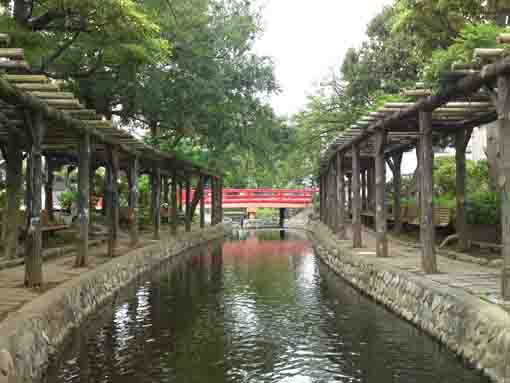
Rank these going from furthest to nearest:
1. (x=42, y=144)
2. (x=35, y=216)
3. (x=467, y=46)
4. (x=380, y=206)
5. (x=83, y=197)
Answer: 1. (x=42, y=144)
2. (x=380, y=206)
3. (x=83, y=197)
4. (x=467, y=46)
5. (x=35, y=216)

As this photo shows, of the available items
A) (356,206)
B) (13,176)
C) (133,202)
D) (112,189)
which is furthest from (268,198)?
(13,176)

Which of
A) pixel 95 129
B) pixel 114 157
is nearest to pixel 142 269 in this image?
pixel 114 157

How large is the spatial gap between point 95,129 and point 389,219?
1114 centimetres

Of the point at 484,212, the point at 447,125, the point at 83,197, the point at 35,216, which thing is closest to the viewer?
the point at 35,216

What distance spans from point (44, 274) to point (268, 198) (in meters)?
27.2

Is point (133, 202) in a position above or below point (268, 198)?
below

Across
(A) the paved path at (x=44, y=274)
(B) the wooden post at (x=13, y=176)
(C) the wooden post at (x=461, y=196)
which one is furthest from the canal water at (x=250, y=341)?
(B) the wooden post at (x=13, y=176)

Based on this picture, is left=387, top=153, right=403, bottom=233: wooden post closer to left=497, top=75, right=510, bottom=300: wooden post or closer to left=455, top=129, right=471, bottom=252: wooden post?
left=455, top=129, right=471, bottom=252: wooden post

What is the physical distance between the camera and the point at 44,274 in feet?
30.1

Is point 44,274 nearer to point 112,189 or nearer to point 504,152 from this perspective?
point 112,189

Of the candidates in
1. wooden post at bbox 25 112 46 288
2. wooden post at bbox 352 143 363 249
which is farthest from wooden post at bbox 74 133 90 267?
wooden post at bbox 352 143 363 249

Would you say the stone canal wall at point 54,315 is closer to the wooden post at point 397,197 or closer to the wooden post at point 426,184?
the wooden post at point 426,184

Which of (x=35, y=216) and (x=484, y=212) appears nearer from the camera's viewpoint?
(x=35, y=216)

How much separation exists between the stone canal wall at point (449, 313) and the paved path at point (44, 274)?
4.97 metres
